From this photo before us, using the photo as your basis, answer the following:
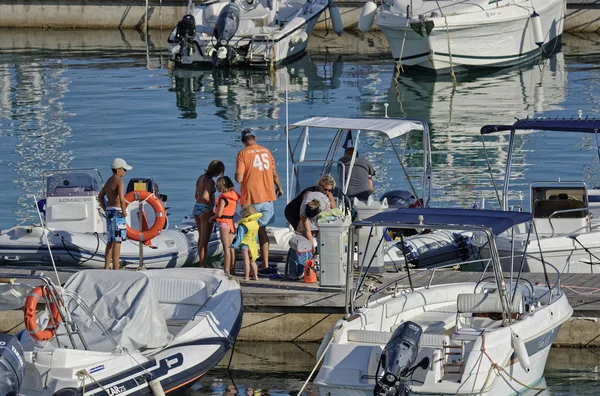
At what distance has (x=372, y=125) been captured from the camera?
1570cm

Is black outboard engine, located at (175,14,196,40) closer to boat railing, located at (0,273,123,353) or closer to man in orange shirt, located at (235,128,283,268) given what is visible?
man in orange shirt, located at (235,128,283,268)

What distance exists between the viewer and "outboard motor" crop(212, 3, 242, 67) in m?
34.2

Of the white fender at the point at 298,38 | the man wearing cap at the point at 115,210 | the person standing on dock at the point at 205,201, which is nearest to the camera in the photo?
the man wearing cap at the point at 115,210

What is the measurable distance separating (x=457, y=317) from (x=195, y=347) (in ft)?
8.23

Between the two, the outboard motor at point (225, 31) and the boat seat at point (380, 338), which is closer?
the boat seat at point (380, 338)

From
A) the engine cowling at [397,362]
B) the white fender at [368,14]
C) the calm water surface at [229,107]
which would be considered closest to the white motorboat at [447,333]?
the engine cowling at [397,362]

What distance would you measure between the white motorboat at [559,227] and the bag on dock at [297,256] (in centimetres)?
269

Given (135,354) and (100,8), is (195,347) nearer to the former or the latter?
(135,354)

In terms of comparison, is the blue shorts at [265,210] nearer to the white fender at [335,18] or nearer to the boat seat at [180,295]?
the boat seat at [180,295]

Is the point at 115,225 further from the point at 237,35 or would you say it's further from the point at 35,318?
the point at 237,35

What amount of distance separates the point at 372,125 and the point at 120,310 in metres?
5.09

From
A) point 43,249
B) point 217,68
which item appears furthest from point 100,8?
point 43,249

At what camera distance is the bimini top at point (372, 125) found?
15469mm

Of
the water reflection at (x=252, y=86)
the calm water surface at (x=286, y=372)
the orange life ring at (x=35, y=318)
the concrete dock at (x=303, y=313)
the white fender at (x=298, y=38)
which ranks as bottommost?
the calm water surface at (x=286, y=372)
